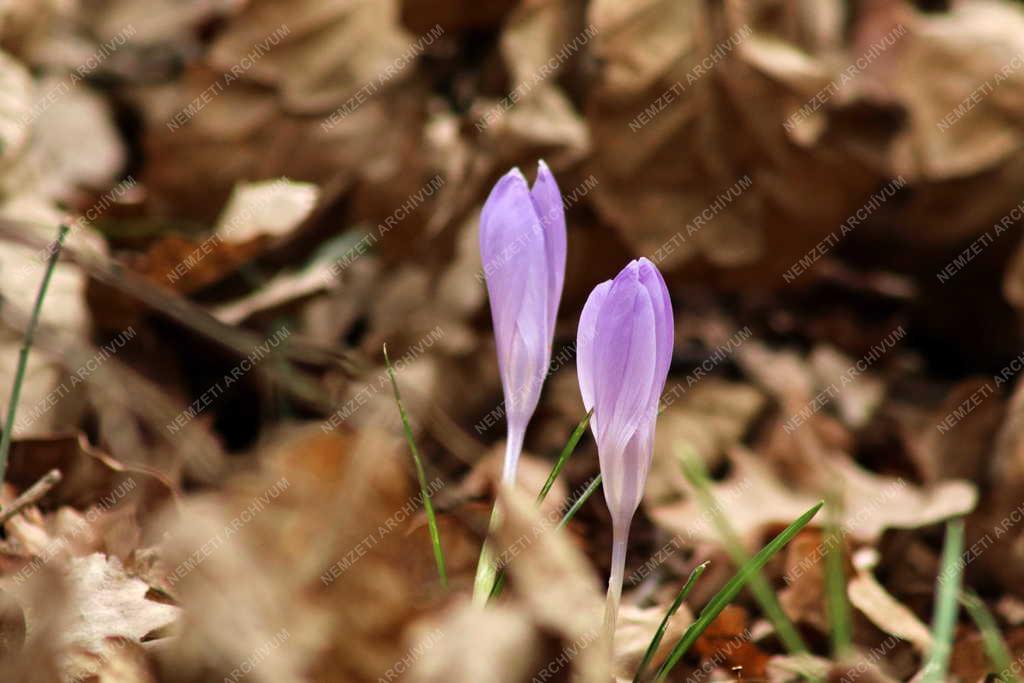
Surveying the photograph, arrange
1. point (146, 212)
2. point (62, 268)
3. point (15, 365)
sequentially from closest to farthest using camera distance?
point (15, 365) < point (62, 268) < point (146, 212)

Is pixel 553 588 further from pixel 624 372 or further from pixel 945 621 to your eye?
pixel 945 621

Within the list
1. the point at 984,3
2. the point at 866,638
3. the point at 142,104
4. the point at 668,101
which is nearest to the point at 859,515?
the point at 866,638

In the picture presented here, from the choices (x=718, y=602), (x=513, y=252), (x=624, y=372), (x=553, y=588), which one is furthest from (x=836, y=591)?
(x=553, y=588)

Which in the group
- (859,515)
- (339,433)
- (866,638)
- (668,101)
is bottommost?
(859,515)

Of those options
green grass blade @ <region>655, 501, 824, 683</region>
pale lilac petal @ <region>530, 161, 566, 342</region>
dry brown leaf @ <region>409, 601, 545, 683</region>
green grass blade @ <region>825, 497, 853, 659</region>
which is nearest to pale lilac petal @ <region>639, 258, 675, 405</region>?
pale lilac petal @ <region>530, 161, 566, 342</region>

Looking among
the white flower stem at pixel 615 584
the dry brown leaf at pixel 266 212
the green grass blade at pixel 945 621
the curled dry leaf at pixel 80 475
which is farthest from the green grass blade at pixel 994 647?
the dry brown leaf at pixel 266 212

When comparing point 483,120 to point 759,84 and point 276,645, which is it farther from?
point 276,645

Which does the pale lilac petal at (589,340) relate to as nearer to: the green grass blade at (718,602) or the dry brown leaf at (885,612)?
the green grass blade at (718,602)

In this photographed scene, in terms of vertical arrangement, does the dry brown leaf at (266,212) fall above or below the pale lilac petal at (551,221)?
below
